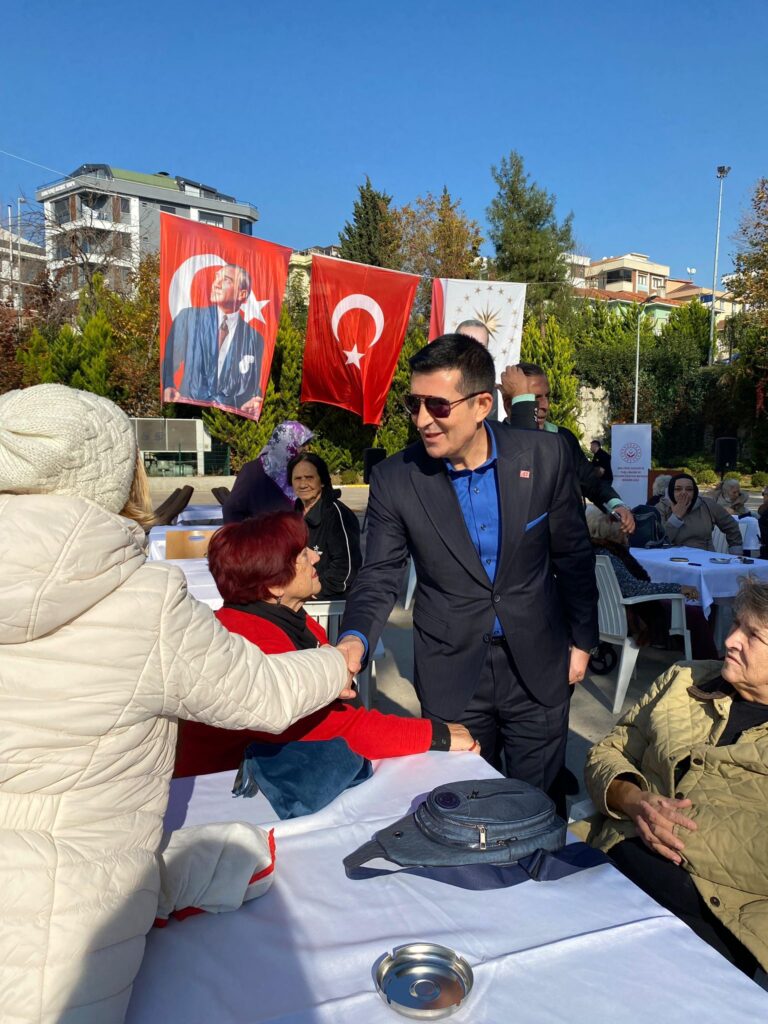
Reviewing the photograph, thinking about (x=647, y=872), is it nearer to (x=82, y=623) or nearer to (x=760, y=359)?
(x=82, y=623)

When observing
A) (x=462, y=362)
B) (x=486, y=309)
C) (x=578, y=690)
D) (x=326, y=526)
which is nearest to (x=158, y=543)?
(x=326, y=526)

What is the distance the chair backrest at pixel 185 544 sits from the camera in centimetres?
566

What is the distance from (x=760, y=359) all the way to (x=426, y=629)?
3033cm

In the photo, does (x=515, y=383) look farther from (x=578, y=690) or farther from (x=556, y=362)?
(x=556, y=362)

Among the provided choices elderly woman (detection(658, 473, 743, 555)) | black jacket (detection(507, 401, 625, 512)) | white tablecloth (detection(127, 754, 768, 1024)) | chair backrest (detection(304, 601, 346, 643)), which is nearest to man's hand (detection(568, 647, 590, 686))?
black jacket (detection(507, 401, 625, 512))

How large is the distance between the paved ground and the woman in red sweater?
1895 mm

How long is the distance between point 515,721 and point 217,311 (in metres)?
13.2

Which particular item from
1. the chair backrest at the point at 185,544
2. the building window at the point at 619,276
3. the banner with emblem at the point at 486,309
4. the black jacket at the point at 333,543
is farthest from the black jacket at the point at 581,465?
the building window at the point at 619,276

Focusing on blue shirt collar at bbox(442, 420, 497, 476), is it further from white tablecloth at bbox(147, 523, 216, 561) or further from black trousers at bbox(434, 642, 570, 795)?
white tablecloth at bbox(147, 523, 216, 561)

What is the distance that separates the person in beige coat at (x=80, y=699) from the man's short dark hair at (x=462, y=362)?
1.23 metres

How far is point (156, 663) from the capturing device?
1217 millimetres

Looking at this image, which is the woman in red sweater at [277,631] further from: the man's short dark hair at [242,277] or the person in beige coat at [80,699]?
the man's short dark hair at [242,277]

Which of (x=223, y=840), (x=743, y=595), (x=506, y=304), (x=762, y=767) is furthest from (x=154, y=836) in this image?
(x=506, y=304)

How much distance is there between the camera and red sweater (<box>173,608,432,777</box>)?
2139 millimetres
